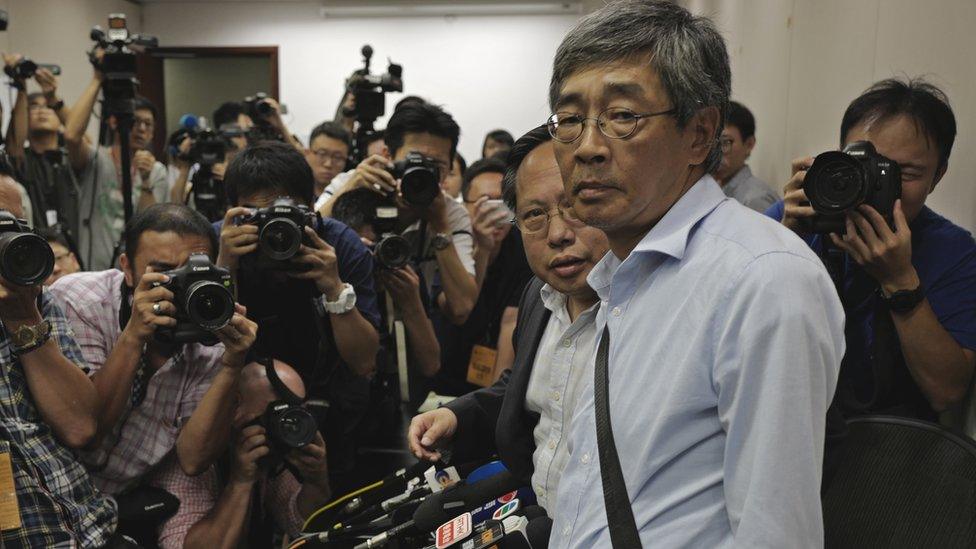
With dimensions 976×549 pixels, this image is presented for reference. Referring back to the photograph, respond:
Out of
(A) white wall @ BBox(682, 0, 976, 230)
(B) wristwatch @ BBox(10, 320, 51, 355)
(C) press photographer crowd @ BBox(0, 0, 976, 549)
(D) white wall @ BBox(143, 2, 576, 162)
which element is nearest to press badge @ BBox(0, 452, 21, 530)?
(C) press photographer crowd @ BBox(0, 0, 976, 549)

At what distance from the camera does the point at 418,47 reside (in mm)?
7668

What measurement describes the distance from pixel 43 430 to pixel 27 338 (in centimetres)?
18

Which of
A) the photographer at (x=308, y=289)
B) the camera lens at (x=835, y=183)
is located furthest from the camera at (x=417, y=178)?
the camera lens at (x=835, y=183)

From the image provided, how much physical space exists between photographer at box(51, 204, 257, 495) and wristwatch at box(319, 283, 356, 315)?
27cm

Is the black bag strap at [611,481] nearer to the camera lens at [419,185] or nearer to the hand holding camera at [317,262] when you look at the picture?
the hand holding camera at [317,262]

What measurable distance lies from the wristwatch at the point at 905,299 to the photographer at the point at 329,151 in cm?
251

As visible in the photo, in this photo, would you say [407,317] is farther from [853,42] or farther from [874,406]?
[853,42]

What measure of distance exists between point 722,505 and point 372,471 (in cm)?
186

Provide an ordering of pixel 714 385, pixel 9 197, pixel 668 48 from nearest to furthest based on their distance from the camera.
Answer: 1. pixel 714 385
2. pixel 668 48
3. pixel 9 197

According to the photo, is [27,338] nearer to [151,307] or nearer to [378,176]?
[151,307]

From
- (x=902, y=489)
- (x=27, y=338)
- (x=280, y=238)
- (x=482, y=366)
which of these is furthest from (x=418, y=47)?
(x=902, y=489)

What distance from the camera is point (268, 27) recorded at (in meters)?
7.71

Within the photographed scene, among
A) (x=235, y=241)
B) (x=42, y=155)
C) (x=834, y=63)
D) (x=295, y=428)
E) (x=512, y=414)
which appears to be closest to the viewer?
(x=512, y=414)

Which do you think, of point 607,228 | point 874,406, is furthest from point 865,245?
point 607,228
